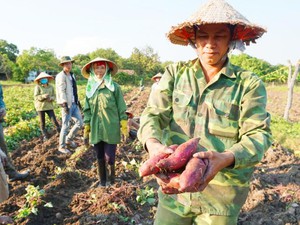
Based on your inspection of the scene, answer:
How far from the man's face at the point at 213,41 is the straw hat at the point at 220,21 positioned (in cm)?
6

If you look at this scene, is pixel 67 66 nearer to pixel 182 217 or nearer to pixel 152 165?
pixel 182 217

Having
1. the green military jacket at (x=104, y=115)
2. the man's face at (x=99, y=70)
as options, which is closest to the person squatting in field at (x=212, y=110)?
the green military jacket at (x=104, y=115)

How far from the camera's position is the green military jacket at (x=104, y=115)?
Answer: 4449mm

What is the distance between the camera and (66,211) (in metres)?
4.03

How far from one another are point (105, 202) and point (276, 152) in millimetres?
3935

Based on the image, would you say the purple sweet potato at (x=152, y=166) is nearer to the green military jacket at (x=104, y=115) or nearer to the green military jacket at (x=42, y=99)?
the green military jacket at (x=104, y=115)

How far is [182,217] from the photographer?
74.8 inches

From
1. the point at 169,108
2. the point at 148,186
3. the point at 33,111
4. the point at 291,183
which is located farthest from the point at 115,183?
the point at 33,111

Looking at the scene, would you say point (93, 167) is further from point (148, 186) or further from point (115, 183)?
point (148, 186)

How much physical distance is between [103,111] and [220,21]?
300 centimetres

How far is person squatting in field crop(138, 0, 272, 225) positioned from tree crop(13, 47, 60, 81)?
4884 cm

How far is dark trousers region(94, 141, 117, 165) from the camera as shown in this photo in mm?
4562

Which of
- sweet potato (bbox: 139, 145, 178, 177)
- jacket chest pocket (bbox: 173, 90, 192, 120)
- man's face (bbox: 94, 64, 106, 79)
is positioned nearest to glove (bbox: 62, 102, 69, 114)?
man's face (bbox: 94, 64, 106, 79)

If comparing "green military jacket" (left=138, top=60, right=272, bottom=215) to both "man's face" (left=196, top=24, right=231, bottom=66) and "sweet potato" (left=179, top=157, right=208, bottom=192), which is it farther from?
"sweet potato" (left=179, top=157, right=208, bottom=192)
